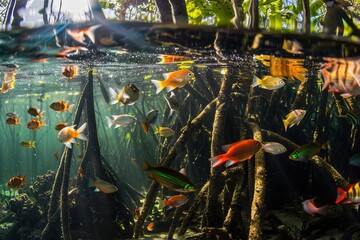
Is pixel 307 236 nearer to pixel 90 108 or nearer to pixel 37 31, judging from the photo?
pixel 90 108

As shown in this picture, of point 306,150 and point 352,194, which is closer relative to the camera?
point 352,194

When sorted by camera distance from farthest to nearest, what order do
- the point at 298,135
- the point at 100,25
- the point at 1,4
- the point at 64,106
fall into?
the point at 298,135 < the point at 64,106 < the point at 1,4 < the point at 100,25

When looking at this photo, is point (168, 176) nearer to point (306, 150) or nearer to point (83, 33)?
point (306, 150)

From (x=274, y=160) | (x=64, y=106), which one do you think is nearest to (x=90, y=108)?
(x=64, y=106)

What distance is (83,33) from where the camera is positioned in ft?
23.9

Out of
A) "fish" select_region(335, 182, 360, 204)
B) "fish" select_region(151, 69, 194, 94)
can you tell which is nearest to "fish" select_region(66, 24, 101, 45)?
"fish" select_region(151, 69, 194, 94)

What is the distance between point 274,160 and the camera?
34.3 ft

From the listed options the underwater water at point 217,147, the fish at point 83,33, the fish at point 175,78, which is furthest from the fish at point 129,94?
the fish at point 83,33

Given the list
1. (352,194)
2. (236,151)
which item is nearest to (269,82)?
(236,151)

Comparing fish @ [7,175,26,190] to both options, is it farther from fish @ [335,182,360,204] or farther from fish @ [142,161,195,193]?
fish @ [335,182,360,204]

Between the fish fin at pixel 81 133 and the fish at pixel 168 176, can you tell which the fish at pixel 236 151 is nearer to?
the fish at pixel 168 176

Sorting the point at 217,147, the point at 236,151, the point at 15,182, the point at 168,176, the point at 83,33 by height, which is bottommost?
the point at 15,182

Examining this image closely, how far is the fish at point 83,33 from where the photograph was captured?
22.7 feet

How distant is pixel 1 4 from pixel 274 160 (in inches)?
374
